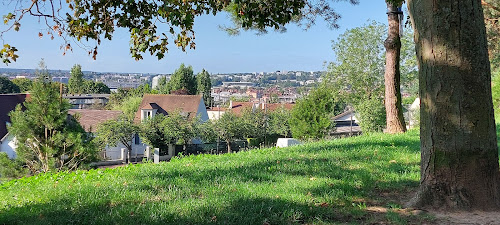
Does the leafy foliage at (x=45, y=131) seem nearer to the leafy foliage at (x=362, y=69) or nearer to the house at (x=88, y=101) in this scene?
the leafy foliage at (x=362, y=69)

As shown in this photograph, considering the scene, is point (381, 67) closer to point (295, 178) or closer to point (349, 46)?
point (349, 46)

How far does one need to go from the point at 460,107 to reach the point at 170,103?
4665cm

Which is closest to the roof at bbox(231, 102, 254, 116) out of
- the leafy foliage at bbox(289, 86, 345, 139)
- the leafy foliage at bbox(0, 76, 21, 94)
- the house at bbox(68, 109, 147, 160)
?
the house at bbox(68, 109, 147, 160)

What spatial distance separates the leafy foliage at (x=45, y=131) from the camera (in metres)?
14.3

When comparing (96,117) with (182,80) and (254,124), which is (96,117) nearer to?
(254,124)

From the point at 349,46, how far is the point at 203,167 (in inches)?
1388

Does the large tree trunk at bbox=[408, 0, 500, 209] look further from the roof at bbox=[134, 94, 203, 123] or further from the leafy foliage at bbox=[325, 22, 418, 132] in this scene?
the roof at bbox=[134, 94, 203, 123]

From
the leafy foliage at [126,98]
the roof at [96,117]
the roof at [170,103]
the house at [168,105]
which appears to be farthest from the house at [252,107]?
the roof at [96,117]

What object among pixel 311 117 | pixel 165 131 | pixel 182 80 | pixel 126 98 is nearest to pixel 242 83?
pixel 182 80

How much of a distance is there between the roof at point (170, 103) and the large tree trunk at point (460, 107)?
44285 millimetres

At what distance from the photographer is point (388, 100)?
35.4ft

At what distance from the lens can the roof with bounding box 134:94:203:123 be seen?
4766cm

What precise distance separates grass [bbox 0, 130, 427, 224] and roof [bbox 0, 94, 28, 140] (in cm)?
3007

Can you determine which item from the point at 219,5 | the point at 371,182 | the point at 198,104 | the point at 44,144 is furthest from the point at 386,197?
the point at 198,104
